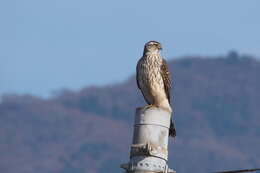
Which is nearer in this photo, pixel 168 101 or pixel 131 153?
pixel 131 153

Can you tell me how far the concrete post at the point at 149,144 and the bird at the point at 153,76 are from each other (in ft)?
13.1

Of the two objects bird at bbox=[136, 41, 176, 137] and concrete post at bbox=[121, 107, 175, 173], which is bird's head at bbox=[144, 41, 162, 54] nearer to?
bird at bbox=[136, 41, 176, 137]

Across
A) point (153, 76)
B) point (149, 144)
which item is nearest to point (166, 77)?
point (153, 76)

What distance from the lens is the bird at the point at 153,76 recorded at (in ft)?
52.1

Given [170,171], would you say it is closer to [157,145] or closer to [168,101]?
[157,145]

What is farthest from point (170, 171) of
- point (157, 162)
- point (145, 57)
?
point (145, 57)

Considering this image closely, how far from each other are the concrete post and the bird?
13.1 feet

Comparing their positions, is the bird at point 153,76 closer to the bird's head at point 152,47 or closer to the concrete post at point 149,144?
the bird's head at point 152,47

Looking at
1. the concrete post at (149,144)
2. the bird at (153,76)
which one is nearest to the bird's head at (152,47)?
the bird at (153,76)

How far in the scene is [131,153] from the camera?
11.3m

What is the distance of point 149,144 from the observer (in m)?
11.3

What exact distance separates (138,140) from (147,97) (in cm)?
442

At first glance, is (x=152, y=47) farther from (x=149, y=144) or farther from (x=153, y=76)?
(x=149, y=144)

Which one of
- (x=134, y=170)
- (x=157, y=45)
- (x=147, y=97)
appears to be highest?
(x=157, y=45)
